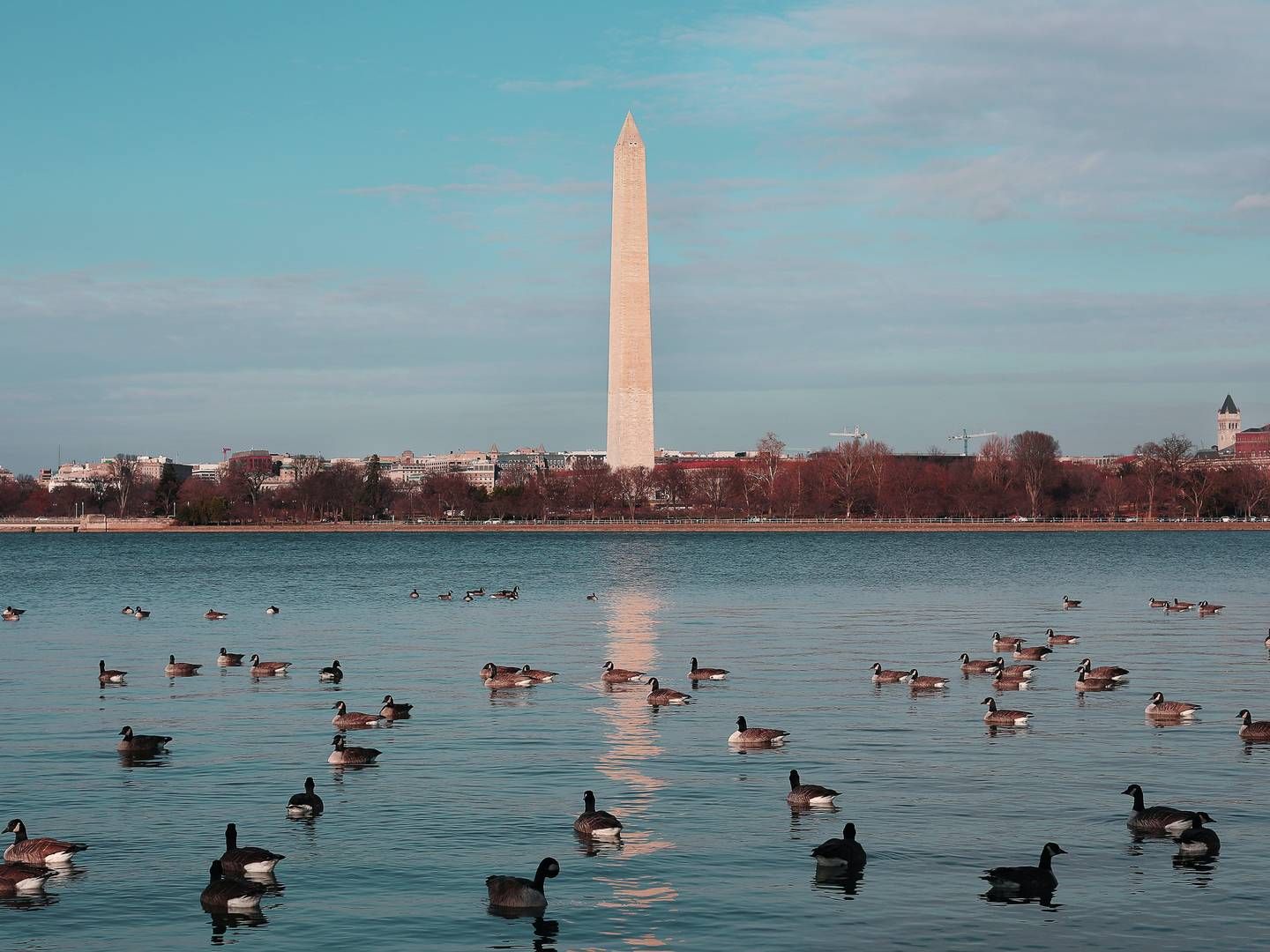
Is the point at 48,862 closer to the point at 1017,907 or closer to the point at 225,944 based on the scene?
the point at 225,944

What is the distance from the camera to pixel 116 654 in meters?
31.5

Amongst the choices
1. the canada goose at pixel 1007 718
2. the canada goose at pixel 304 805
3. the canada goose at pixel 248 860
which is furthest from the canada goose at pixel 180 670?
the canada goose at pixel 248 860

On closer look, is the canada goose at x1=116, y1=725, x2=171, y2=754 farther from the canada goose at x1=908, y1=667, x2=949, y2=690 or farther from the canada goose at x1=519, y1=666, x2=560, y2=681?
the canada goose at x1=908, y1=667, x2=949, y2=690

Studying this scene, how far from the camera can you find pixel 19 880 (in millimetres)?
12859

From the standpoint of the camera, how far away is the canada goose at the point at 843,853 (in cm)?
1298

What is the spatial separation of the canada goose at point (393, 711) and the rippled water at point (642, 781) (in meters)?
0.20

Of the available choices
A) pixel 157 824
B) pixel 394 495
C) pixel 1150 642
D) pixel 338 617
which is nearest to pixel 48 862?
pixel 157 824

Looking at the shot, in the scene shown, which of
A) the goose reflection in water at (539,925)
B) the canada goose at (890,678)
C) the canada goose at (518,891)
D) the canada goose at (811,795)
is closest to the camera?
the goose reflection in water at (539,925)

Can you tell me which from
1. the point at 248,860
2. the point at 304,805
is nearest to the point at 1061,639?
the point at 304,805

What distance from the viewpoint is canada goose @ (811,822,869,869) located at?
13.0 metres

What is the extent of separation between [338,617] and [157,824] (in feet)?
86.4

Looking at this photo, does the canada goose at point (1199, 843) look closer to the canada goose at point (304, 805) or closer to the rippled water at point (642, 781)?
the rippled water at point (642, 781)

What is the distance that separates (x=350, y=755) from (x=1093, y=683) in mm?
11934

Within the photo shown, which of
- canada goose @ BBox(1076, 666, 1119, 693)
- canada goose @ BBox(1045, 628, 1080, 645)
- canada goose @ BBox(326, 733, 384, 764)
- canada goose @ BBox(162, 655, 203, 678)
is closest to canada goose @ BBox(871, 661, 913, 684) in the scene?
canada goose @ BBox(1076, 666, 1119, 693)
